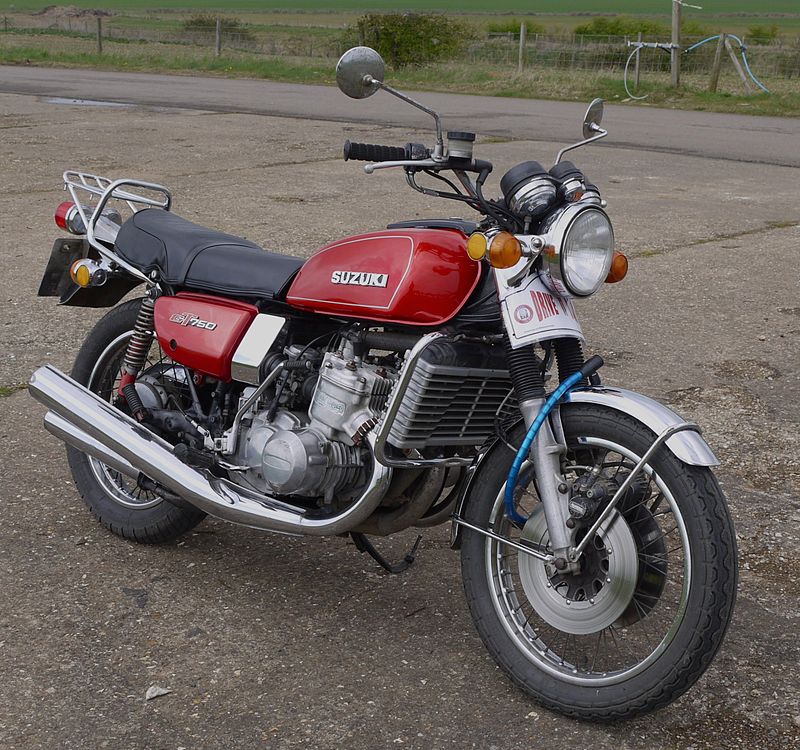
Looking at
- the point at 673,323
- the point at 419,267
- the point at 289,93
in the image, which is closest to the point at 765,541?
the point at 419,267

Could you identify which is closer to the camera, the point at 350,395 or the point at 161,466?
the point at 350,395

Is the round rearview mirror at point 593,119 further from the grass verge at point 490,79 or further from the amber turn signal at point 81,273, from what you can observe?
the grass verge at point 490,79

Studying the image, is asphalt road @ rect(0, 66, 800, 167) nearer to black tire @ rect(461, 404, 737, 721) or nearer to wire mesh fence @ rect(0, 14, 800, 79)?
wire mesh fence @ rect(0, 14, 800, 79)

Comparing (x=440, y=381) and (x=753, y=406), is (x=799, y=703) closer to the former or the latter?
(x=440, y=381)

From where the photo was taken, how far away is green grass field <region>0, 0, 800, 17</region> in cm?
8600

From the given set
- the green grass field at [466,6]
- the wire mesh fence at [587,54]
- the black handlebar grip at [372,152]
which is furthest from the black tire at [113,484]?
the green grass field at [466,6]

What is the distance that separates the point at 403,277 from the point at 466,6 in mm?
96404

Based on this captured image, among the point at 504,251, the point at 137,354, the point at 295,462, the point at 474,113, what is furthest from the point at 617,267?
the point at 474,113

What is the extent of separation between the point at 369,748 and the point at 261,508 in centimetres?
81

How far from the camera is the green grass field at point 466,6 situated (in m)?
86.0

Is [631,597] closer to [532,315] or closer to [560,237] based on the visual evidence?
[532,315]

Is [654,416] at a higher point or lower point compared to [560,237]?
lower

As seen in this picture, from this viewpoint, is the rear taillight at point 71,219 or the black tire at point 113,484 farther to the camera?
the rear taillight at point 71,219

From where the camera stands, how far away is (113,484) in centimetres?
392
